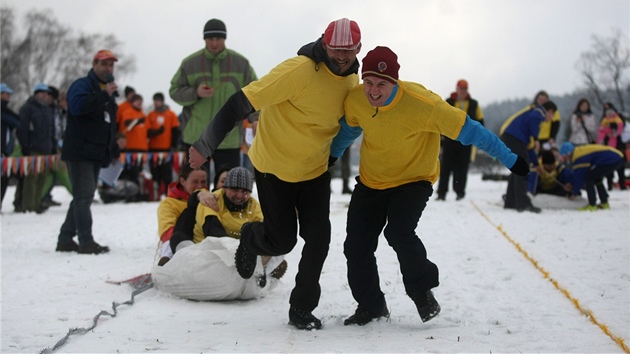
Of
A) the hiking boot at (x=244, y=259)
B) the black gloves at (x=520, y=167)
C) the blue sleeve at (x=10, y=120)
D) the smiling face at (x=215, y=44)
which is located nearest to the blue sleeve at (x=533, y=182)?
the smiling face at (x=215, y=44)

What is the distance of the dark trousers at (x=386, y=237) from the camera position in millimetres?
4180

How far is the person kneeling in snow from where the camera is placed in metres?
4.98

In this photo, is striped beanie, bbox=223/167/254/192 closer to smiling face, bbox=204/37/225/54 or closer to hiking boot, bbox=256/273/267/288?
hiking boot, bbox=256/273/267/288

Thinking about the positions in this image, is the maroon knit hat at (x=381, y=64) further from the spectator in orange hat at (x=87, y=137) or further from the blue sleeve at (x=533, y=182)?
the blue sleeve at (x=533, y=182)

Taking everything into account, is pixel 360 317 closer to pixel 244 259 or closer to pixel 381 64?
pixel 244 259

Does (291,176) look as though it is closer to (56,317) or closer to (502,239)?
(56,317)

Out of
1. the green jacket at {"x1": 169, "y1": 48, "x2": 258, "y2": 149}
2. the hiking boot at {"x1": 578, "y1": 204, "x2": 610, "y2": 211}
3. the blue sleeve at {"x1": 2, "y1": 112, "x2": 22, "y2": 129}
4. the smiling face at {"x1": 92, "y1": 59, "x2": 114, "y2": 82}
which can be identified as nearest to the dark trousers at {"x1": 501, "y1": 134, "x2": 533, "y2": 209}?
the hiking boot at {"x1": 578, "y1": 204, "x2": 610, "y2": 211}

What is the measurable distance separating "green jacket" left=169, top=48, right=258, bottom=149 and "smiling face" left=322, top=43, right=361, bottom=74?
118 inches

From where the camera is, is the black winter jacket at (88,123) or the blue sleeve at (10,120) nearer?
the black winter jacket at (88,123)

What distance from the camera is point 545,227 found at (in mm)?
8359

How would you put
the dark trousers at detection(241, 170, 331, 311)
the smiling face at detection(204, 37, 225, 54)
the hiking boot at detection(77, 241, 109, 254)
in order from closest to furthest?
1. the dark trousers at detection(241, 170, 331, 311)
2. the smiling face at detection(204, 37, 225, 54)
3. the hiking boot at detection(77, 241, 109, 254)

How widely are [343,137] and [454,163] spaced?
24.5 ft

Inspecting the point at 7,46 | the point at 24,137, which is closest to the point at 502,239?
the point at 24,137

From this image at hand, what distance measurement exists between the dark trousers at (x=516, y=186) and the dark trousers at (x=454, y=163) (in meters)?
1.07
